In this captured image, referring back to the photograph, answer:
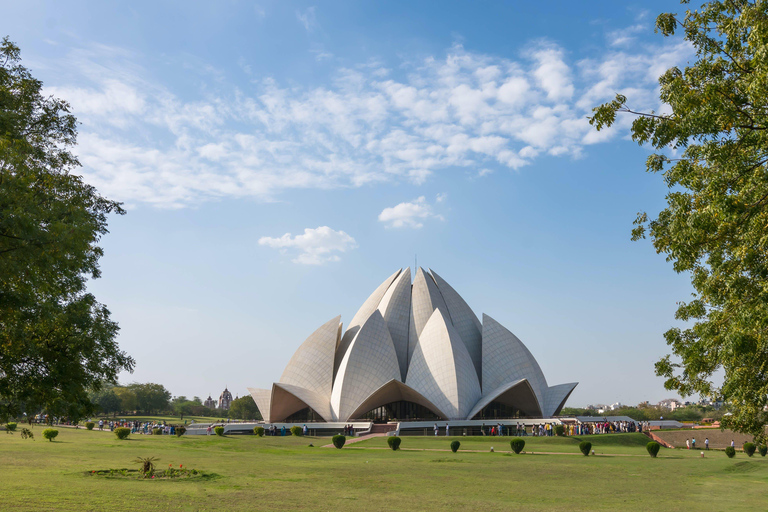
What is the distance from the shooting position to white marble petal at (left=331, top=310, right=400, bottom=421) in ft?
138

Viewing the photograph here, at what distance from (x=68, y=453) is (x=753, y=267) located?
21.0 metres

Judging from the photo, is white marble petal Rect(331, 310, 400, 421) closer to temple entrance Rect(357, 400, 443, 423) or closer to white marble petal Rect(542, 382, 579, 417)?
temple entrance Rect(357, 400, 443, 423)

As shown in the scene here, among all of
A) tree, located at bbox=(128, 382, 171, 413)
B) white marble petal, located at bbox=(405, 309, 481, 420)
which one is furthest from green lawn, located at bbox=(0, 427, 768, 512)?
tree, located at bbox=(128, 382, 171, 413)

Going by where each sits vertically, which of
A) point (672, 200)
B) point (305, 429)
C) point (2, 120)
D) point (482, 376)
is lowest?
point (305, 429)

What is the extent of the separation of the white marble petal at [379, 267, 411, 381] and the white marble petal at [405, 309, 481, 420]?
3720mm

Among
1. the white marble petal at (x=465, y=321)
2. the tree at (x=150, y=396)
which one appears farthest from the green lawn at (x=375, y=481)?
the tree at (x=150, y=396)

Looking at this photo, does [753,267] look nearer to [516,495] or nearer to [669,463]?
[516,495]

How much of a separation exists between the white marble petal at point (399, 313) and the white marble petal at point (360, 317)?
5.23 feet

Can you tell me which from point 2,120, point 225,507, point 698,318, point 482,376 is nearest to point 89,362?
point 225,507

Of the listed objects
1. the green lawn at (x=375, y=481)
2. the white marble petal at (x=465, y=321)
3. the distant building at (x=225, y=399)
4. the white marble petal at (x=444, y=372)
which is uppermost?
the white marble petal at (x=465, y=321)

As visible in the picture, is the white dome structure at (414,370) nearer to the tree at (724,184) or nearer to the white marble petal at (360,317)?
the white marble petal at (360,317)

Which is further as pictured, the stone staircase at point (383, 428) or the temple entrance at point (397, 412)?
the temple entrance at point (397, 412)

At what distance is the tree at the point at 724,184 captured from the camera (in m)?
7.24

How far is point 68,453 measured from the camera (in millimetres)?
18953
